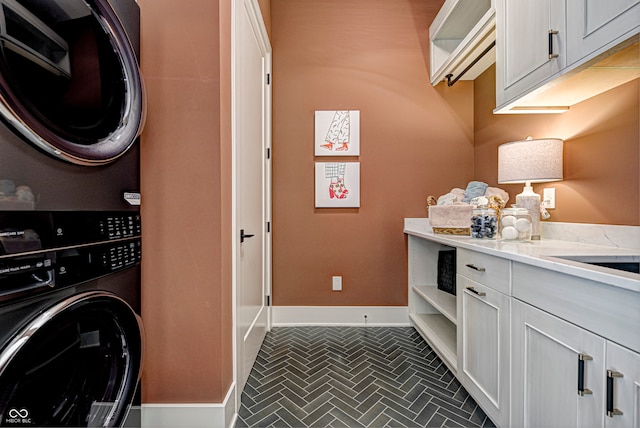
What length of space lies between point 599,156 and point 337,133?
178 cm

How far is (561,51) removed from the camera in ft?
4.38

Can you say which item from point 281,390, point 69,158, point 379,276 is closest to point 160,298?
point 69,158

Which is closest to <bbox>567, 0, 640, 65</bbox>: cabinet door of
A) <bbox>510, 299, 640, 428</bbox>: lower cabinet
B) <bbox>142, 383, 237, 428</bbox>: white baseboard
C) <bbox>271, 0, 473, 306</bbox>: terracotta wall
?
<bbox>510, 299, 640, 428</bbox>: lower cabinet

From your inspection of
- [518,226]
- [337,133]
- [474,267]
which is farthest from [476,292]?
[337,133]

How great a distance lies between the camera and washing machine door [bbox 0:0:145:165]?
0.74 meters

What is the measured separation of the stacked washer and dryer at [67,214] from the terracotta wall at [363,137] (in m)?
1.67

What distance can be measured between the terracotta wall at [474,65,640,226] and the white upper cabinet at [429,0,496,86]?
603 mm

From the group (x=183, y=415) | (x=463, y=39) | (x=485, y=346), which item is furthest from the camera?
(x=463, y=39)

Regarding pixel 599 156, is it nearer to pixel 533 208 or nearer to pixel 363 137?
pixel 533 208

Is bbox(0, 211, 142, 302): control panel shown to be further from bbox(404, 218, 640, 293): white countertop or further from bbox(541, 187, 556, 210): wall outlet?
bbox(541, 187, 556, 210): wall outlet

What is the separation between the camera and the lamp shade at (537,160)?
1.75 m

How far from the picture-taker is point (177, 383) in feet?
4.61

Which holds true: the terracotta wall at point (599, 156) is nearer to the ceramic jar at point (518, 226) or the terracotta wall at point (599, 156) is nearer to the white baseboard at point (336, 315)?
the ceramic jar at point (518, 226)

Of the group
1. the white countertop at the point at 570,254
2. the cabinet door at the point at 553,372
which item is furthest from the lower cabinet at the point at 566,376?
the white countertop at the point at 570,254
